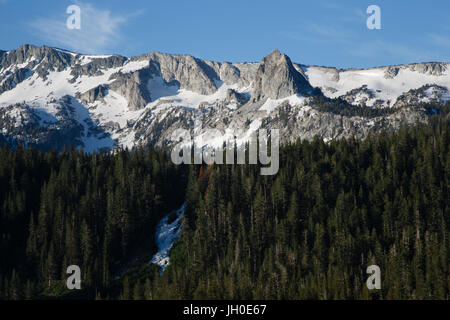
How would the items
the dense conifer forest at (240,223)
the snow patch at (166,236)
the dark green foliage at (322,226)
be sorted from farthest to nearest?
the snow patch at (166,236)
the dense conifer forest at (240,223)
the dark green foliage at (322,226)

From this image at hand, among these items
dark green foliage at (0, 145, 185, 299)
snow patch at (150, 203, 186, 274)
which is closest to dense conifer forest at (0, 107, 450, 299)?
dark green foliage at (0, 145, 185, 299)

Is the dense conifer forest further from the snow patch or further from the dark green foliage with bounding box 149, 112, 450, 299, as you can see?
the snow patch

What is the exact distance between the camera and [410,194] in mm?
135125

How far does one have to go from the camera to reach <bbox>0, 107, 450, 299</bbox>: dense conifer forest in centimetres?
10981

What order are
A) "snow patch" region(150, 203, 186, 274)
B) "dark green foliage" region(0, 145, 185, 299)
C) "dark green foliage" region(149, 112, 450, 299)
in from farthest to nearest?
"snow patch" region(150, 203, 186, 274) < "dark green foliage" region(0, 145, 185, 299) < "dark green foliage" region(149, 112, 450, 299)

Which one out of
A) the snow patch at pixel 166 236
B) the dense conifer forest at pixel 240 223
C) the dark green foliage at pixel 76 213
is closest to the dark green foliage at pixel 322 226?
the dense conifer forest at pixel 240 223

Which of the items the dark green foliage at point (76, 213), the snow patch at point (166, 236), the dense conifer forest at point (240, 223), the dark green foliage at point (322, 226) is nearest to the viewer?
the dark green foliage at point (322, 226)

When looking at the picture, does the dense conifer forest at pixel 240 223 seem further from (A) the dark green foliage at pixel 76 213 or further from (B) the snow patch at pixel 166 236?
(B) the snow patch at pixel 166 236

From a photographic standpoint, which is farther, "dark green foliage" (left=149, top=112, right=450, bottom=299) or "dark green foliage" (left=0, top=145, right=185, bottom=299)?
"dark green foliage" (left=0, top=145, right=185, bottom=299)

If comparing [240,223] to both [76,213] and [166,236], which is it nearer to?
[166,236]

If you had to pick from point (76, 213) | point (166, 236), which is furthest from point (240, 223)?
point (76, 213)

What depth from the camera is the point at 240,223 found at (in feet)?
424

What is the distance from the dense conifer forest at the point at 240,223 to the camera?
360 feet
